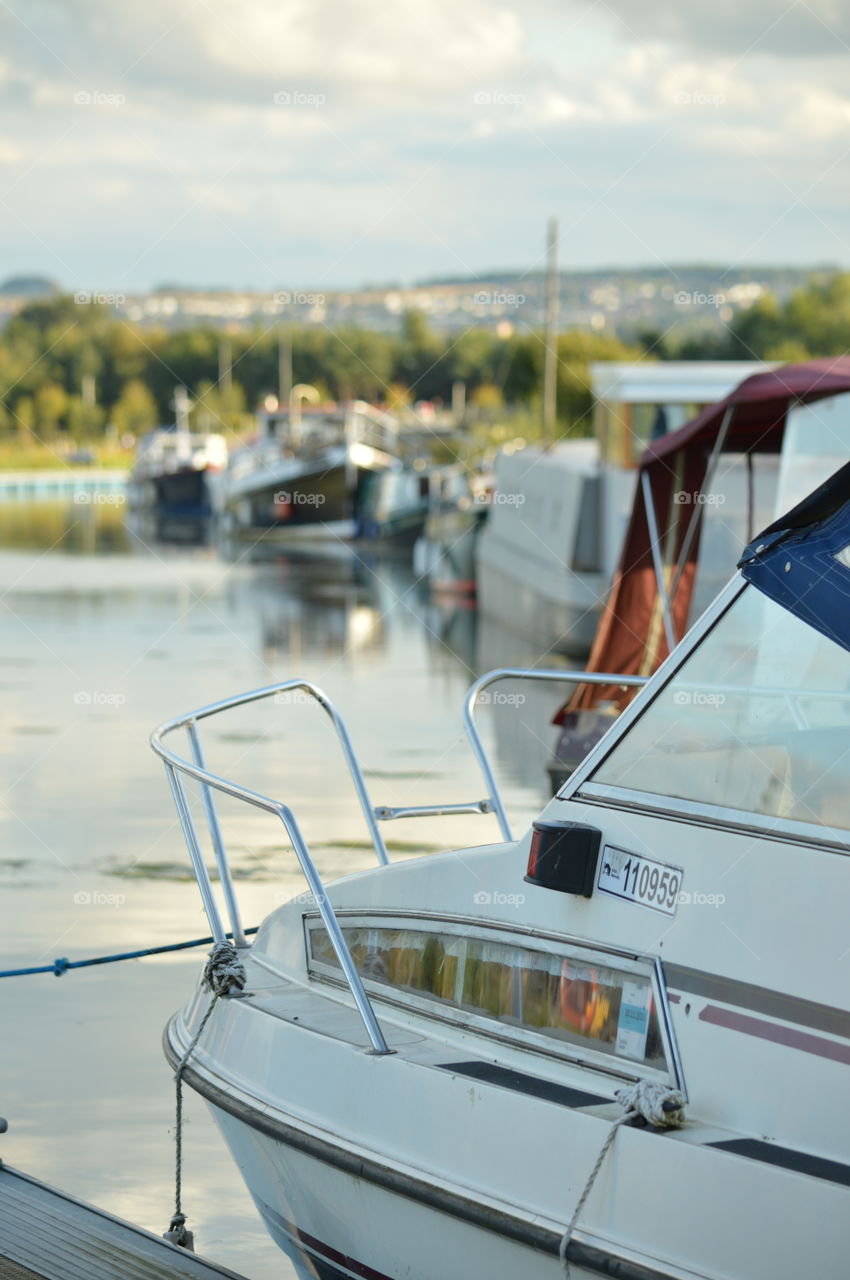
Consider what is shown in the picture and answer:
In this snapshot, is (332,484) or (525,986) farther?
(332,484)

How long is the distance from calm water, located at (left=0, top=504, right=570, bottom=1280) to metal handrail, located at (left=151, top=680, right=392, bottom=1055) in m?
1.25

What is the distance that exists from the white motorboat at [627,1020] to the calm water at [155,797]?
145 cm

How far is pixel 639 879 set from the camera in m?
3.78

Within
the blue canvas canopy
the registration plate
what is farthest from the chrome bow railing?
the blue canvas canopy

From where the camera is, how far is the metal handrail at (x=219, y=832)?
13.5 feet

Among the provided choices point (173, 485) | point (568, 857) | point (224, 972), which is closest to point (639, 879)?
point (568, 857)

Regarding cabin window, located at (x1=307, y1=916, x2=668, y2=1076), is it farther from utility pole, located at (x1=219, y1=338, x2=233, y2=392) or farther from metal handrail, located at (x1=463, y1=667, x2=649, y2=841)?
utility pole, located at (x1=219, y1=338, x2=233, y2=392)

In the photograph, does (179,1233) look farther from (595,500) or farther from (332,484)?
(332,484)

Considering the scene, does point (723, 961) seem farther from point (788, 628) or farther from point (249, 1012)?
point (249, 1012)

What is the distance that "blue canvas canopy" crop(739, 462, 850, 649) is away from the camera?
3428 millimetres

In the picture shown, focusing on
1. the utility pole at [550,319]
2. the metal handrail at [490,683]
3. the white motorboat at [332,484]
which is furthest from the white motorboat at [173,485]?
the metal handrail at [490,683]

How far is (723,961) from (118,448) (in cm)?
11592

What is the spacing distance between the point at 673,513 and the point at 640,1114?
37.1 feet

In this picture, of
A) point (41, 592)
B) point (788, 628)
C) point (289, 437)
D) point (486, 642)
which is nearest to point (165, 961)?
point (788, 628)
